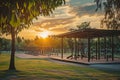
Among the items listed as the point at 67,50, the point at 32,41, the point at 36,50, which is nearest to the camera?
the point at 36,50

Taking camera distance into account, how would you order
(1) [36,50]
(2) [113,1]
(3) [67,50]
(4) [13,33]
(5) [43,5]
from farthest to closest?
(3) [67,50] < (1) [36,50] < (4) [13,33] < (2) [113,1] < (5) [43,5]

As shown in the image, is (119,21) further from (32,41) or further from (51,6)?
(32,41)

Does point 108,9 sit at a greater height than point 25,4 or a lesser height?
greater

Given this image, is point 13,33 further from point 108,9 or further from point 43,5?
point 43,5

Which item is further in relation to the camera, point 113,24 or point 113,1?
point 113,24

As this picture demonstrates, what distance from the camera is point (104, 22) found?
15.9 meters

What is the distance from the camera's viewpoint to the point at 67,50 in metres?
67.2

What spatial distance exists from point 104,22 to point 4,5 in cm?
1047

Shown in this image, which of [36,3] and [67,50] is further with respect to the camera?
[67,50]

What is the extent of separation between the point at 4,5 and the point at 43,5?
881 mm

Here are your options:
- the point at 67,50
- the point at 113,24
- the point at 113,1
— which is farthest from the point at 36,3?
the point at 67,50

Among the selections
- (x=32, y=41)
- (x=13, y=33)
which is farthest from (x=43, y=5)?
(x=32, y=41)

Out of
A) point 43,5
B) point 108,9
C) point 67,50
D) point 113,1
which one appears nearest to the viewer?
point 43,5

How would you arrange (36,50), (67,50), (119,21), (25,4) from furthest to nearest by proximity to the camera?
1. (67,50)
2. (36,50)
3. (119,21)
4. (25,4)
